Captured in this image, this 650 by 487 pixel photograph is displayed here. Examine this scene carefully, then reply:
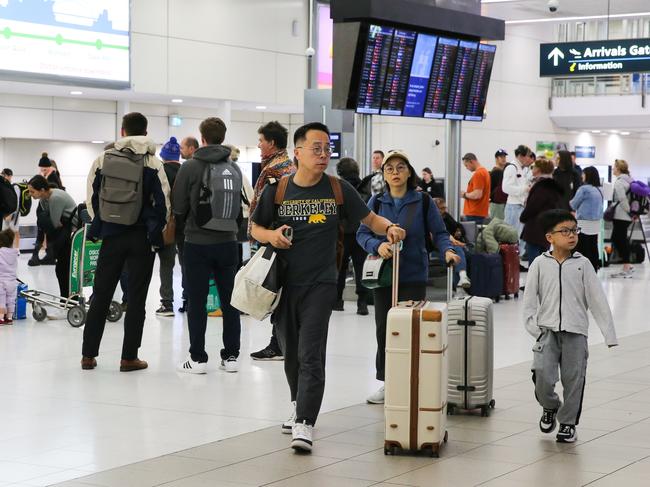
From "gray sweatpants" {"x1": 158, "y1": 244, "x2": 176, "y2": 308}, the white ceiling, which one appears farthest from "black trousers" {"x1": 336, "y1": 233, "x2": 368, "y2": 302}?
the white ceiling

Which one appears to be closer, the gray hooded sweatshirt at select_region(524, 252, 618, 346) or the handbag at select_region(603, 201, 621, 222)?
the gray hooded sweatshirt at select_region(524, 252, 618, 346)

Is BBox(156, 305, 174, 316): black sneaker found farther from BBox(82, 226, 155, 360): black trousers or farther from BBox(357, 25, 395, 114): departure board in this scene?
BBox(82, 226, 155, 360): black trousers

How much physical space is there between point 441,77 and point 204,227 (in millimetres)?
6164

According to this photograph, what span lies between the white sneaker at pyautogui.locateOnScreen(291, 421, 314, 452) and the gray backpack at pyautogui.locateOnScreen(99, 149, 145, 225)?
9.54ft

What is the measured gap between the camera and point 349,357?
31.2ft

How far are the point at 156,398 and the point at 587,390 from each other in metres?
2.96

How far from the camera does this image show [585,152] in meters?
33.3

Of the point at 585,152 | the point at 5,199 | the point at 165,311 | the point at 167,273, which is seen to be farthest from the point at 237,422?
the point at 585,152

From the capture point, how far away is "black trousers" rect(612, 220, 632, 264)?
18.5 metres

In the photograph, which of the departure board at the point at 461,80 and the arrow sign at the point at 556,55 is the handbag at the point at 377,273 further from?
the arrow sign at the point at 556,55

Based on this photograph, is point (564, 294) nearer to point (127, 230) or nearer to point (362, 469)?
point (362, 469)

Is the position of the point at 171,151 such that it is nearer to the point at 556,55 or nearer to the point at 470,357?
the point at 470,357

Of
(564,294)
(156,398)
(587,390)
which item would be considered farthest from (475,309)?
(156,398)

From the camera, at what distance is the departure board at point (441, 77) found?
13.7 meters
